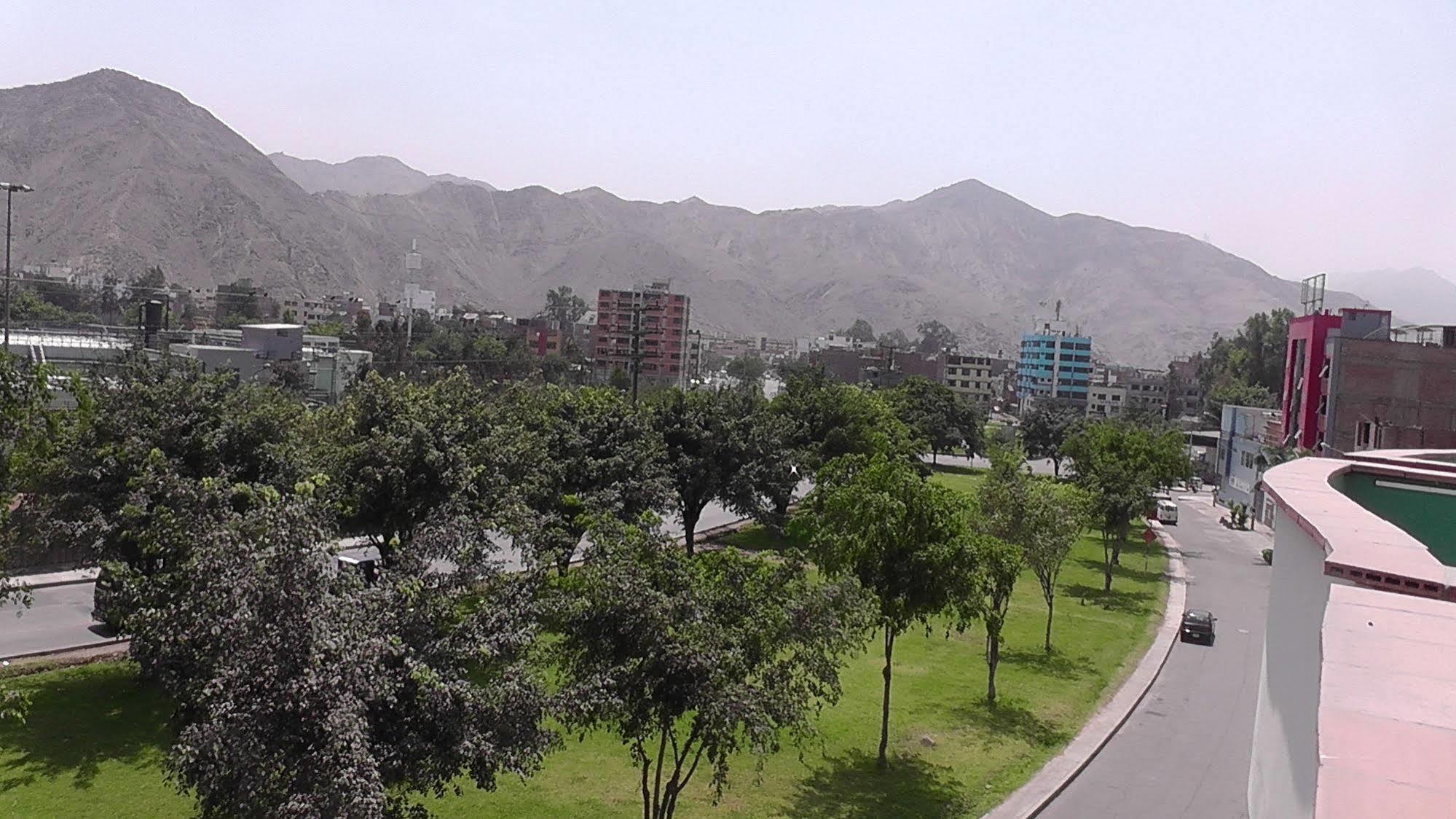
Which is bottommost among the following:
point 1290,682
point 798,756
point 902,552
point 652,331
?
point 798,756

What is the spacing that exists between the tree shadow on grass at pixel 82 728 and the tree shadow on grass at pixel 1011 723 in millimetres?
13910

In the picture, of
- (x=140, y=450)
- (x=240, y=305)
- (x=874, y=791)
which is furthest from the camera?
(x=240, y=305)

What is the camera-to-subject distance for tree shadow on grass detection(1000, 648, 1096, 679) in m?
22.9


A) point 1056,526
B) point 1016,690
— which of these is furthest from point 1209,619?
point 1016,690

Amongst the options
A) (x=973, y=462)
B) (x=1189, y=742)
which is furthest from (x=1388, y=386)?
(x=973, y=462)

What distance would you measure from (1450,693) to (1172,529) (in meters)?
53.4

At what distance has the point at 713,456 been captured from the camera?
33906 mm

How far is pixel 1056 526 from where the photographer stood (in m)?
23.6

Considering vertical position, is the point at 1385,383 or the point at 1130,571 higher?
the point at 1385,383

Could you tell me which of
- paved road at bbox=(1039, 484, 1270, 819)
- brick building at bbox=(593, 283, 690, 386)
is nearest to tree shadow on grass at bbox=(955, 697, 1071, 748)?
paved road at bbox=(1039, 484, 1270, 819)

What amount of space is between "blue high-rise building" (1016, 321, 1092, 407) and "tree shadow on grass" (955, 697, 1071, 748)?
12099 centimetres

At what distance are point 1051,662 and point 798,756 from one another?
966 centimetres

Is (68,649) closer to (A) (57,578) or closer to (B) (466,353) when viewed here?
(A) (57,578)

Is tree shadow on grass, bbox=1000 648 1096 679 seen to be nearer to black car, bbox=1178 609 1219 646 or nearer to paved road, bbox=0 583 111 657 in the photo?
black car, bbox=1178 609 1219 646
